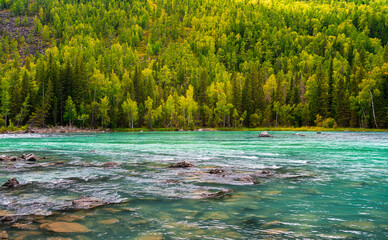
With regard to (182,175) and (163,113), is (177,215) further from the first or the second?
(163,113)

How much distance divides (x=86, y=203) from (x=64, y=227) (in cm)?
219

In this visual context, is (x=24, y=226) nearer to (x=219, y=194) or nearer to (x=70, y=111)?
(x=219, y=194)

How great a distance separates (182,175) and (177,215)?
6.75m

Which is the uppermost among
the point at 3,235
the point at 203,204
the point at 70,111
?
the point at 70,111

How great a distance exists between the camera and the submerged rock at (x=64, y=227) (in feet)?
24.1

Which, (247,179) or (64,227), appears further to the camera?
(247,179)

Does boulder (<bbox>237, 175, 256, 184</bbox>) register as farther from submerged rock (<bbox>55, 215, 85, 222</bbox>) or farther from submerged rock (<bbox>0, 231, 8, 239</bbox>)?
submerged rock (<bbox>0, 231, 8, 239</bbox>)

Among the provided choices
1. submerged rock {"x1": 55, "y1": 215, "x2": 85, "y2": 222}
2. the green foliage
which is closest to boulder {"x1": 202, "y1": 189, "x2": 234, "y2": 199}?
submerged rock {"x1": 55, "y1": 215, "x2": 85, "y2": 222}

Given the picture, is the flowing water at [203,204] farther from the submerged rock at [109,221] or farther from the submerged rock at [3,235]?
the submerged rock at [3,235]

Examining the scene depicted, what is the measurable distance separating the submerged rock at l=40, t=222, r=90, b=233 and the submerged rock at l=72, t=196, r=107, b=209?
164 cm

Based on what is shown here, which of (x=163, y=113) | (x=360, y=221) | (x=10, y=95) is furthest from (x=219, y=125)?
(x=360, y=221)

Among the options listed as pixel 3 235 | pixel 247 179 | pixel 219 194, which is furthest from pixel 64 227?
pixel 247 179

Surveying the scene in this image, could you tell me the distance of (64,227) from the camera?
7.57 m

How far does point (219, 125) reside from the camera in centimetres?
12888
